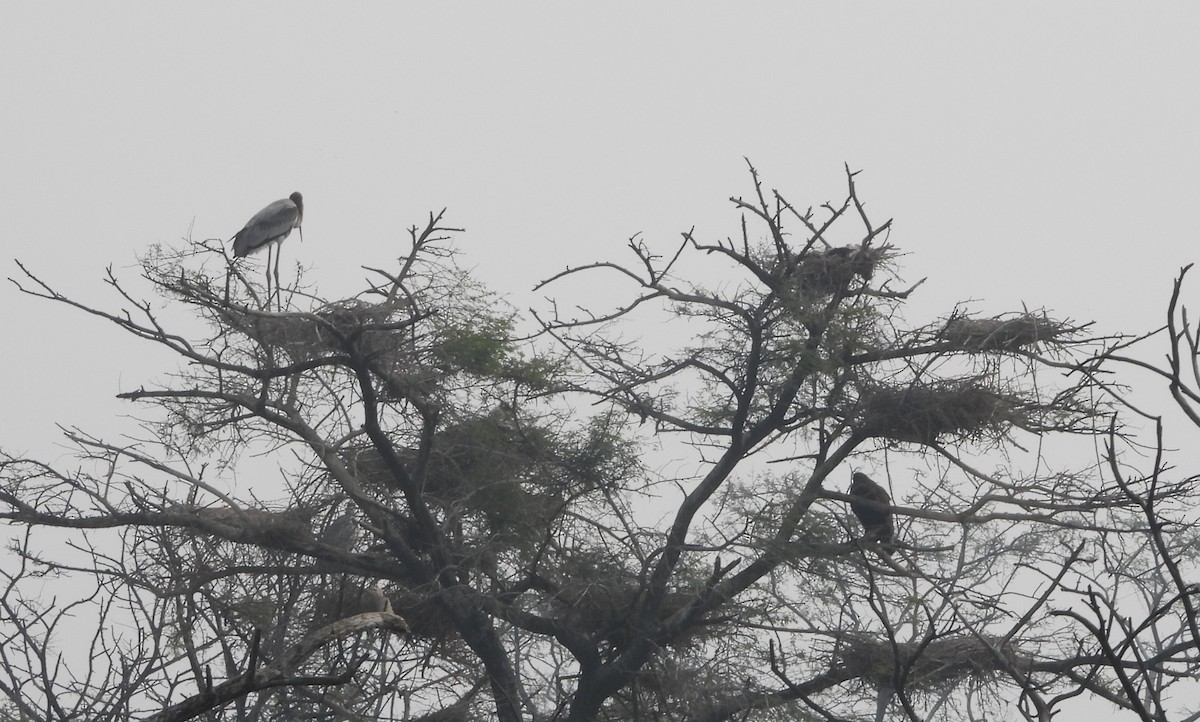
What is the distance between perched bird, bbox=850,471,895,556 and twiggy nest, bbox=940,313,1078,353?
184 centimetres

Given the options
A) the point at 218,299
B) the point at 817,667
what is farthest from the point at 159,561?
the point at 817,667

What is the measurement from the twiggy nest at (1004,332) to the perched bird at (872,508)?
72.4 inches

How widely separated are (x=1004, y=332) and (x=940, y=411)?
0.82m

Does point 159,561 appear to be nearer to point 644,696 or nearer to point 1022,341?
point 644,696

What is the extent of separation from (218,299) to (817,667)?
5.82 metres

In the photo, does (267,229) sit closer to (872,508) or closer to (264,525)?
(264,525)

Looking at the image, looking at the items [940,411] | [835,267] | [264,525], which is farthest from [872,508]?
[264,525]

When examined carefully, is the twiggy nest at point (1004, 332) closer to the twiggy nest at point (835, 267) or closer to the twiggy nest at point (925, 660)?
the twiggy nest at point (835, 267)

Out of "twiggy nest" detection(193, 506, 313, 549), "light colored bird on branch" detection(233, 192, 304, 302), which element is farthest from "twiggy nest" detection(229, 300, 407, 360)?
"light colored bird on branch" detection(233, 192, 304, 302)

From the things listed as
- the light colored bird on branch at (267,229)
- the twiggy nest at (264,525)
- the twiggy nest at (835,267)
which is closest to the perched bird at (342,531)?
the twiggy nest at (264,525)

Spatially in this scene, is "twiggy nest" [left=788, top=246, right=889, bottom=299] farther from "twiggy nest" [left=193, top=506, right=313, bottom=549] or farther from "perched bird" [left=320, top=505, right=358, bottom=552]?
"twiggy nest" [left=193, top=506, right=313, bottom=549]

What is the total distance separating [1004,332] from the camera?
1041cm

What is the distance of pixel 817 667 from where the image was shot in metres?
11.4

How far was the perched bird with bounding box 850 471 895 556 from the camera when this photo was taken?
1167 centimetres
